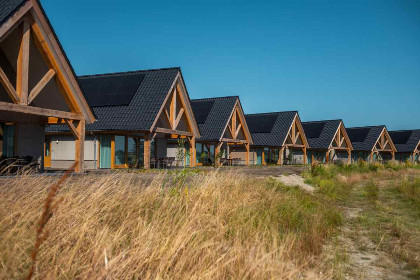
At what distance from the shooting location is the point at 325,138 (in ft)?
125

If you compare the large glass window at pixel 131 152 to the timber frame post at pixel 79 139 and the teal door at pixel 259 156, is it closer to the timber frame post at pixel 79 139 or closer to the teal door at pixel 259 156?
the timber frame post at pixel 79 139

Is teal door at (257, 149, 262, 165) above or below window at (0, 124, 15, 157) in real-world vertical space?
below

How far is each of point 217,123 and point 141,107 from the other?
8.53 meters

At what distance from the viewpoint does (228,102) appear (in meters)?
28.2

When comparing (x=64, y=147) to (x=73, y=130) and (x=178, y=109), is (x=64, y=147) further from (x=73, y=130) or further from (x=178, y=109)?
(x=73, y=130)

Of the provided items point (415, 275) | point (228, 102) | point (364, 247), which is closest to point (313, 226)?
point (364, 247)

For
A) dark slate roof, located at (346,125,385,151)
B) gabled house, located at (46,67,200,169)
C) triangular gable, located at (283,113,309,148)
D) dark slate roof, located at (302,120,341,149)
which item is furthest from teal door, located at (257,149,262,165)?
dark slate roof, located at (346,125,385,151)

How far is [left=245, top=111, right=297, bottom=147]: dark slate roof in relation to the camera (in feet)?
108

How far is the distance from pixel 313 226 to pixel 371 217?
3.29 m

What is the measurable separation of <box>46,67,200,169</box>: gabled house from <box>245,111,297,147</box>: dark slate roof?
11989 mm

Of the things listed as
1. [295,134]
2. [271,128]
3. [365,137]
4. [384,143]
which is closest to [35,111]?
[271,128]

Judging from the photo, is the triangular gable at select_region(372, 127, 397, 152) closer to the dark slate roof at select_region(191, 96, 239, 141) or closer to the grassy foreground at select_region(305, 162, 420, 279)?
the dark slate roof at select_region(191, 96, 239, 141)

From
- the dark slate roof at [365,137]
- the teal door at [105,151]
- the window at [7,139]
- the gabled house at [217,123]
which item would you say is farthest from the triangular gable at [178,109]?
the dark slate roof at [365,137]

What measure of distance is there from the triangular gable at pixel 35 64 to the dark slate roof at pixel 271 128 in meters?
20.6
